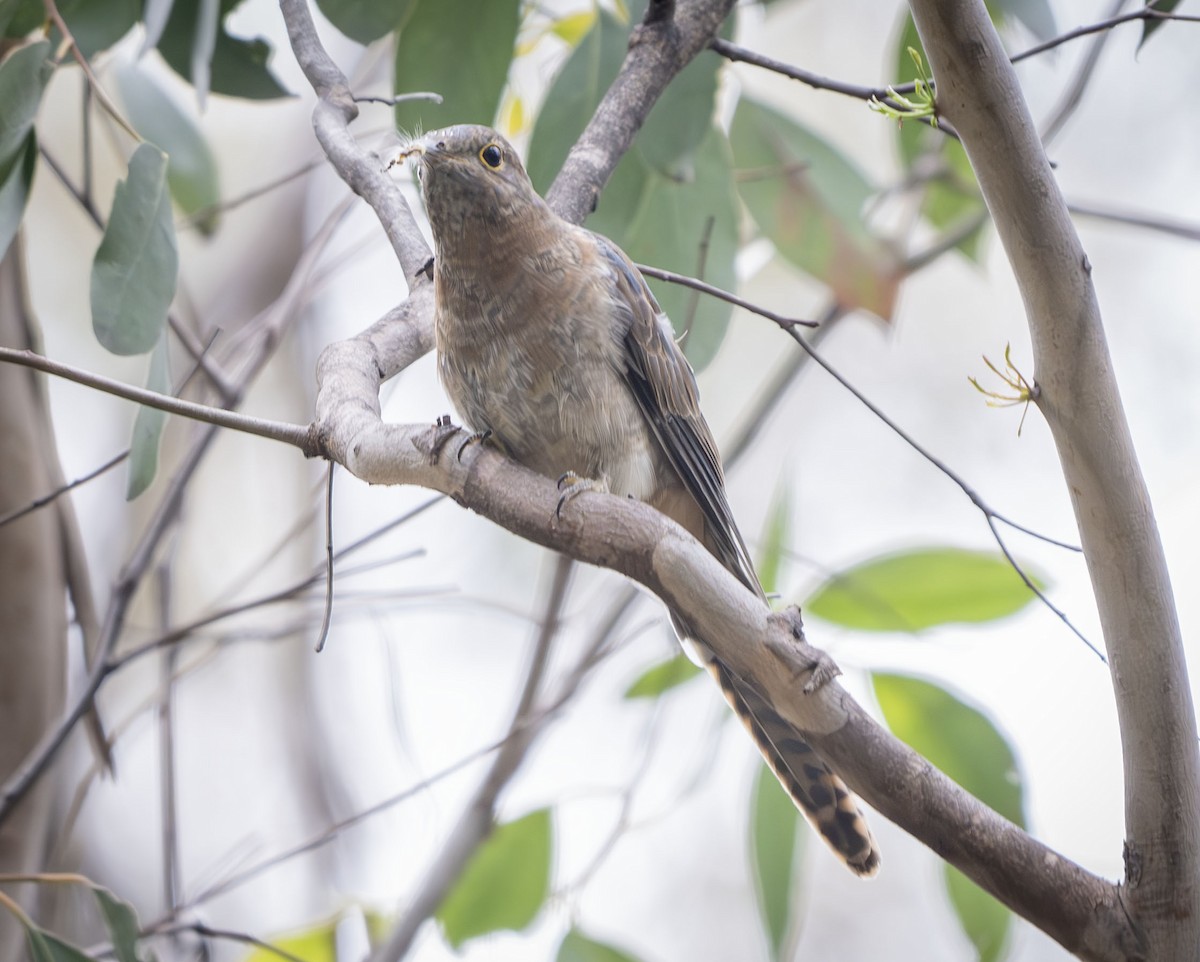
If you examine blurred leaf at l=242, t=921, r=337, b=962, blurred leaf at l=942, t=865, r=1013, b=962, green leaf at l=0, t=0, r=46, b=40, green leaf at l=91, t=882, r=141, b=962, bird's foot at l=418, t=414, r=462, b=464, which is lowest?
green leaf at l=91, t=882, r=141, b=962

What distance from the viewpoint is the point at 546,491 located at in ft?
4.48

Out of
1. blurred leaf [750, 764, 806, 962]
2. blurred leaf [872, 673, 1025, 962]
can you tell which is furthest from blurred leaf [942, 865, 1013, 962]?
blurred leaf [750, 764, 806, 962]

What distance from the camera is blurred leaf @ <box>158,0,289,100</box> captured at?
2.07 m

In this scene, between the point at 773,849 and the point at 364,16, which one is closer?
the point at 364,16

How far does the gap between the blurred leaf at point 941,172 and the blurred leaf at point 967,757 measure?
3.53ft

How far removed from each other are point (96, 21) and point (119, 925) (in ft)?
5.11

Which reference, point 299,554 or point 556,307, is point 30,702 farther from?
point 299,554

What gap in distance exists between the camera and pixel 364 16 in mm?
1988

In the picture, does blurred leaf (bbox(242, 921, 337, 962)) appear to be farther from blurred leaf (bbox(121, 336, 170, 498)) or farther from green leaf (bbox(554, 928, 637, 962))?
blurred leaf (bbox(121, 336, 170, 498))

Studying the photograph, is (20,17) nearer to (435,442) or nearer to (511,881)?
(435,442)

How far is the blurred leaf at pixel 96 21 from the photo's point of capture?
6.48ft

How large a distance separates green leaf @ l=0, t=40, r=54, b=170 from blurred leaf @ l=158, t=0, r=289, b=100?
38 centimetres

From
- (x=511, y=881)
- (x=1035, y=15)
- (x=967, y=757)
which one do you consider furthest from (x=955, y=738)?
(x=1035, y=15)

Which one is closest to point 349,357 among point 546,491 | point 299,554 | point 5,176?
point 546,491
